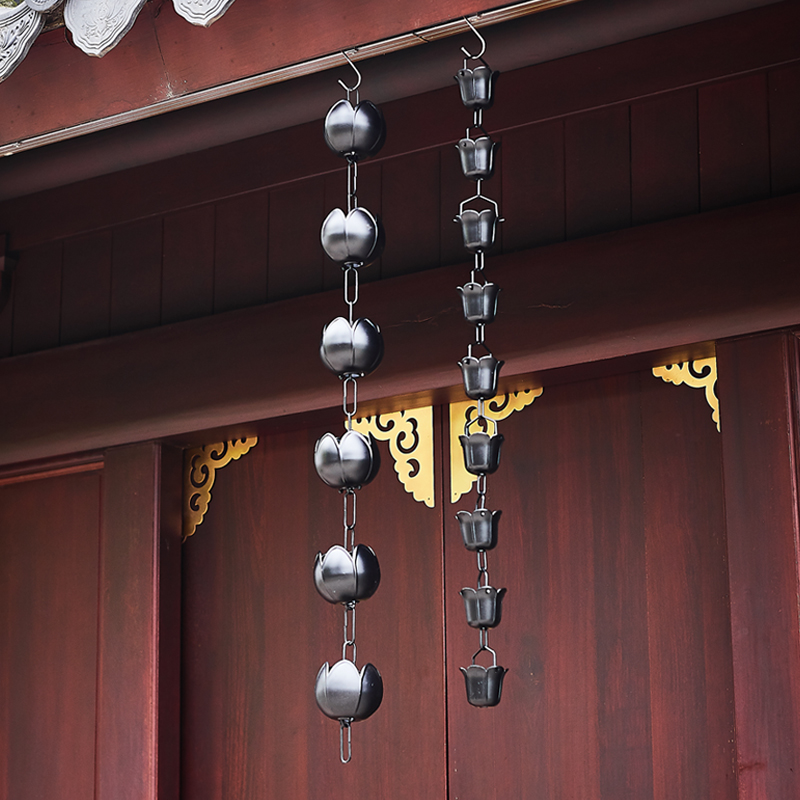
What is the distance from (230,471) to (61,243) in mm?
1076

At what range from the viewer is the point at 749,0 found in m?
3.08

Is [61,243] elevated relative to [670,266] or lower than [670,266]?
elevated

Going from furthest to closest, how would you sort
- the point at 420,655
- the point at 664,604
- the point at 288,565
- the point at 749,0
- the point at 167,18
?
1. the point at 288,565
2. the point at 420,655
3. the point at 664,604
4. the point at 749,0
5. the point at 167,18

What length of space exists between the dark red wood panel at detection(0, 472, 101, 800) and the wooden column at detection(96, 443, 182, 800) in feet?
0.28

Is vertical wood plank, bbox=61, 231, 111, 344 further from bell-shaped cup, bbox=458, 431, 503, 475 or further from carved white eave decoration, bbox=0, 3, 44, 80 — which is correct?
bell-shaped cup, bbox=458, 431, 503, 475

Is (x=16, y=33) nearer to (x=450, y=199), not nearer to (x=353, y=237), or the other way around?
(x=353, y=237)

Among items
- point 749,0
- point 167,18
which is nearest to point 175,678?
point 167,18

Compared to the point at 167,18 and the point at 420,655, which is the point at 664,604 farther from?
the point at 167,18

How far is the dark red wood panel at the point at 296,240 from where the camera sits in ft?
13.2

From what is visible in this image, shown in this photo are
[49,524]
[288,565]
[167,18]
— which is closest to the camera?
[167,18]

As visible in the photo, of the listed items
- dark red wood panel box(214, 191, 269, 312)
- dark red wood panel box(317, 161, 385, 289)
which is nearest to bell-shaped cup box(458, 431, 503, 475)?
dark red wood panel box(317, 161, 385, 289)

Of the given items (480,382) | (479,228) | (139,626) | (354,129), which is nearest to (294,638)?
(139,626)

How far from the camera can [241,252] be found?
4152 millimetres

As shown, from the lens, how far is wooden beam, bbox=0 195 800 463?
327 cm
